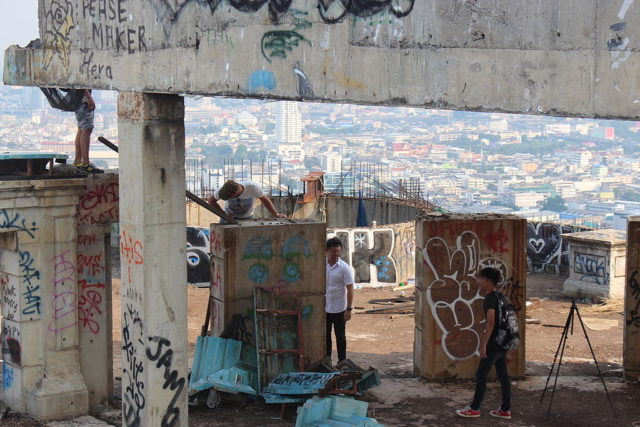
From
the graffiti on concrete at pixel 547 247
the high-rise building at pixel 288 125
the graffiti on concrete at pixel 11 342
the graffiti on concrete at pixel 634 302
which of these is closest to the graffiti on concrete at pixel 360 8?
the graffiti on concrete at pixel 11 342

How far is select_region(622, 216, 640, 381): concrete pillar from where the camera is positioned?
11.6 m

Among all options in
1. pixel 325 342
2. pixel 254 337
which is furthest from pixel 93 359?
pixel 325 342

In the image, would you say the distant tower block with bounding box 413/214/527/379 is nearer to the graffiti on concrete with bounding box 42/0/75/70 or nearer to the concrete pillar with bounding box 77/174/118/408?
the concrete pillar with bounding box 77/174/118/408

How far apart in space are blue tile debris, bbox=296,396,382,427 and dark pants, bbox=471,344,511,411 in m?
1.23

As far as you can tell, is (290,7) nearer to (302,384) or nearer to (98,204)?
(98,204)

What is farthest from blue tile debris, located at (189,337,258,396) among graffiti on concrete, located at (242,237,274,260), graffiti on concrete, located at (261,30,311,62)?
graffiti on concrete, located at (261,30,311,62)

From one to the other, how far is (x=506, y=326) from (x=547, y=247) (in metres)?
12.7

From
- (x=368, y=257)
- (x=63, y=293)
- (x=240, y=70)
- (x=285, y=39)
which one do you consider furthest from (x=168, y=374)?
(x=368, y=257)

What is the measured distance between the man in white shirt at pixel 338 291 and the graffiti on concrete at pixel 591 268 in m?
8.14

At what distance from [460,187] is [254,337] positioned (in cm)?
8011

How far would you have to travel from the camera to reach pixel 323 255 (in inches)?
437

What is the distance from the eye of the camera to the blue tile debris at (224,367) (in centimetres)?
1022

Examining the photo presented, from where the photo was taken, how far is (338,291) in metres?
11.4

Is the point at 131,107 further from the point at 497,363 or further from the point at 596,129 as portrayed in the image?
the point at 596,129
